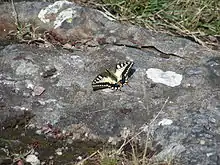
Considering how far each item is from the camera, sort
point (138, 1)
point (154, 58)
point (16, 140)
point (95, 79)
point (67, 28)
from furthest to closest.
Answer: point (138, 1) < point (67, 28) < point (154, 58) < point (95, 79) < point (16, 140)

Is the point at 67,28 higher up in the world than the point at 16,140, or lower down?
higher up

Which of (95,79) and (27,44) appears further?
(27,44)

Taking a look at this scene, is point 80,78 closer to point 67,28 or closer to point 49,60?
point 49,60

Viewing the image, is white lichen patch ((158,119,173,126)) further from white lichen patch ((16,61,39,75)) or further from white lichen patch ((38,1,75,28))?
white lichen patch ((38,1,75,28))

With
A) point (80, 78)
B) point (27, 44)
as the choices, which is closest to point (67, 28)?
point (27, 44)

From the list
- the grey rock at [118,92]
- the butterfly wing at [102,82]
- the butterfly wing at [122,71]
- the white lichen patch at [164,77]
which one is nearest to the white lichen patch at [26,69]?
the grey rock at [118,92]

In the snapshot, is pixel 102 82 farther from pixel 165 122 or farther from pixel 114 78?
pixel 165 122
